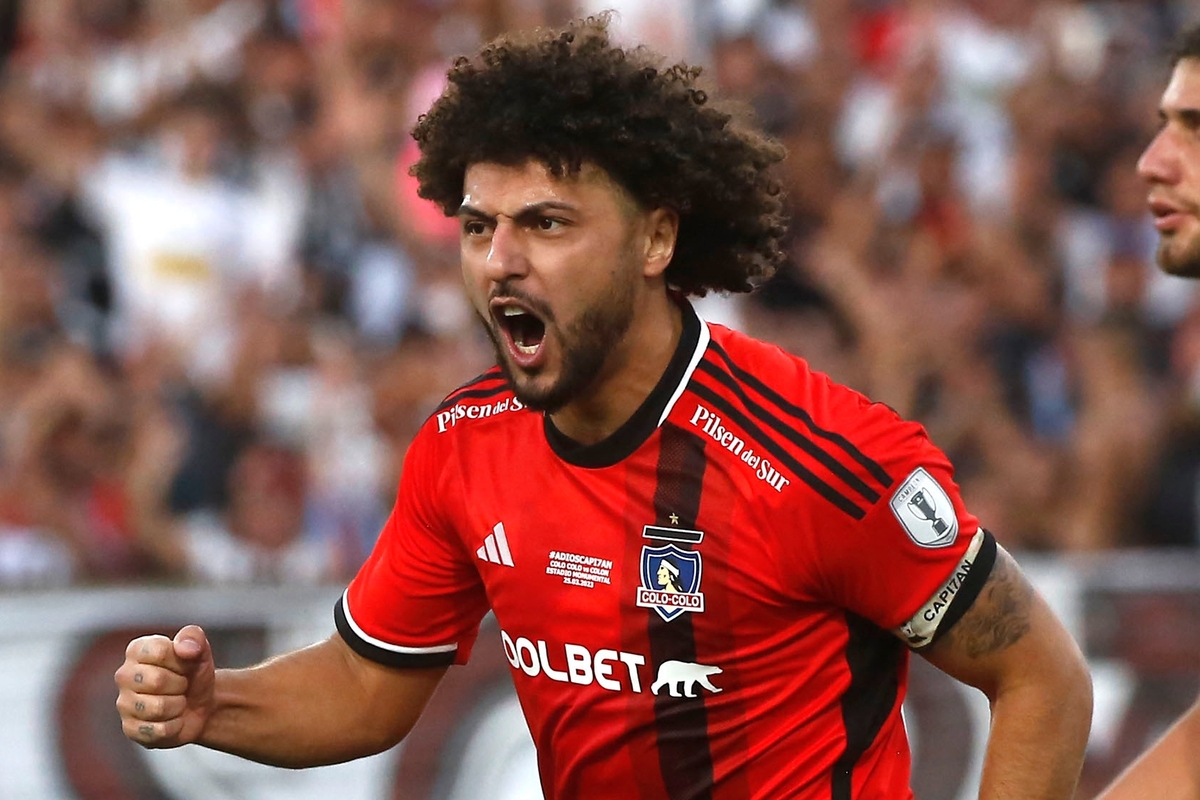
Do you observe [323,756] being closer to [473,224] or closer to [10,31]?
[473,224]

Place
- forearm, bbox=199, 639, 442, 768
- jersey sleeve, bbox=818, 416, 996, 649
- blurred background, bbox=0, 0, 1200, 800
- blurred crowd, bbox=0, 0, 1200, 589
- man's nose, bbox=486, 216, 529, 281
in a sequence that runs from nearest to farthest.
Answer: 1. jersey sleeve, bbox=818, 416, 996, 649
2. man's nose, bbox=486, 216, 529, 281
3. forearm, bbox=199, 639, 442, 768
4. blurred background, bbox=0, 0, 1200, 800
5. blurred crowd, bbox=0, 0, 1200, 589

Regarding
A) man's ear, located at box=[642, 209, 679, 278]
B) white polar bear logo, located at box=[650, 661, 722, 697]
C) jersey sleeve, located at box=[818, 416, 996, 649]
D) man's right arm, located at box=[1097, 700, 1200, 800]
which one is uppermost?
man's ear, located at box=[642, 209, 679, 278]

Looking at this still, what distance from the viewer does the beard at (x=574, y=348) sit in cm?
335

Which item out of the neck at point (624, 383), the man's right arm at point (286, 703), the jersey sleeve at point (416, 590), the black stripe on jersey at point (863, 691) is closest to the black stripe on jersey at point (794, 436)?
the neck at point (624, 383)

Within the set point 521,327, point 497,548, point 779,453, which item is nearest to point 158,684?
point 497,548

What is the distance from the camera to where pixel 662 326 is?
3.53 metres

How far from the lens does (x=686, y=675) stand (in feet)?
11.0

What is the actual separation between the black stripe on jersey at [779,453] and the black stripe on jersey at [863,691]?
30 cm

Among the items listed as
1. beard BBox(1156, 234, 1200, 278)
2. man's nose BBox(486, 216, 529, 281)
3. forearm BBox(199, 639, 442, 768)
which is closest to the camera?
man's nose BBox(486, 216, 529, 281)

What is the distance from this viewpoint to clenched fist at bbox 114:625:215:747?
3412mm

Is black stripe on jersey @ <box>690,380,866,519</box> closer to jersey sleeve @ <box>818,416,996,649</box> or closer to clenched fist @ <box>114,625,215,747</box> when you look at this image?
jersey sleeve @ <box>818,416,996,649</box>

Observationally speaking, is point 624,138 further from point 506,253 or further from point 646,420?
point 646,420

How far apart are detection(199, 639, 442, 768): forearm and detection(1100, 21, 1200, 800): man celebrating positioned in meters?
1.52

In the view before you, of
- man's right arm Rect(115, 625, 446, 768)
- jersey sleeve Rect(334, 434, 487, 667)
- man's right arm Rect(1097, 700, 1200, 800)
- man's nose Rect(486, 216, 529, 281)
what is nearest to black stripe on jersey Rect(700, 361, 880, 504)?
man's nose Rect(486, 216, 529, 281)
